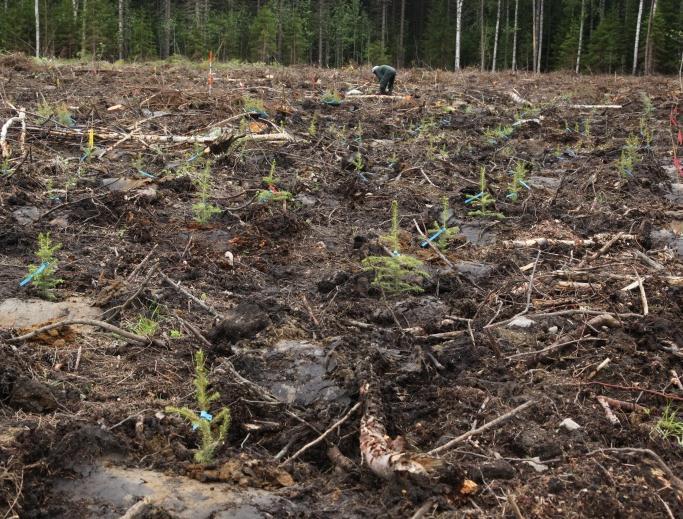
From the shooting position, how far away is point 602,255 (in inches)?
187

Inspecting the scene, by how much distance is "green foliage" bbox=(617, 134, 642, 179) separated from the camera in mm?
7160

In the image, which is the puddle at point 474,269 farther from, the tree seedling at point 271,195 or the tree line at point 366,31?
the tree line at point 366,31

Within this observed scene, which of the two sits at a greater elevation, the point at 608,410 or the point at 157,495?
the point at 608,410

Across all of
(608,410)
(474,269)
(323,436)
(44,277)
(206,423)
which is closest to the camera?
(206,423)

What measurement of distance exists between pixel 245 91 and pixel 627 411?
9.88 m

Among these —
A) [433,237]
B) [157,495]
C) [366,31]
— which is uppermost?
[366,31]

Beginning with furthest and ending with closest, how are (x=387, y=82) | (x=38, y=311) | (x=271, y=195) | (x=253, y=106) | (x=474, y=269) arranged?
(x=387, y=82), (x=253, y=106), (x=271, y=195), (x=474, y=269), (x=38, y=311)

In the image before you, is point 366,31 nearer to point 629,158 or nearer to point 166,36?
point 166,36

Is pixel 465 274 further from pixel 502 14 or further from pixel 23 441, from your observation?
pixel 502 14

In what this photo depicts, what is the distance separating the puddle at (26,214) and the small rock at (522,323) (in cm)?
382

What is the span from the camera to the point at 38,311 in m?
3.77

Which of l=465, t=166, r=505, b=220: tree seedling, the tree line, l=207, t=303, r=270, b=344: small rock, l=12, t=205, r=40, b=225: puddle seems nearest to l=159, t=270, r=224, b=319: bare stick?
l=207, t=303, r=270, b=344: small rock

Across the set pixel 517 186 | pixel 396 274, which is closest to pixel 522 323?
pixel 396 274

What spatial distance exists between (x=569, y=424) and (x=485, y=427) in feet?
1.28
